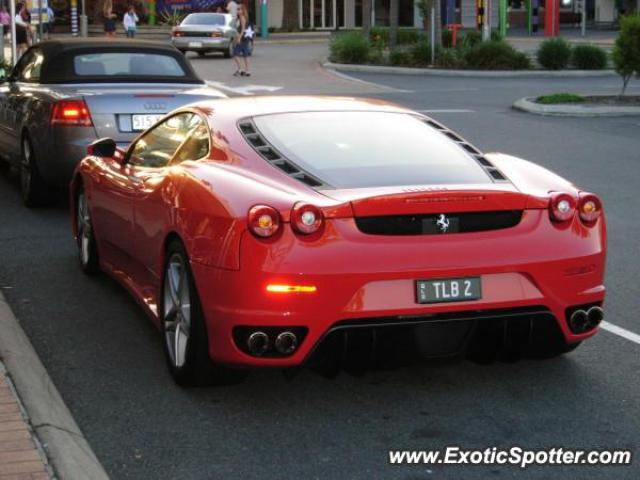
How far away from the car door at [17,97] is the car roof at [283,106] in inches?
210

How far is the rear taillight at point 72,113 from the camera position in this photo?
1114cm

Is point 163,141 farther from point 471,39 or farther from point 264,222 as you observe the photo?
point 471,39

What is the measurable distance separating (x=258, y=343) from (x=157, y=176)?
166 centimetres

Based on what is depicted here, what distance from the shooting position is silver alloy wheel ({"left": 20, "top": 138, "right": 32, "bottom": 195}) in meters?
11.9

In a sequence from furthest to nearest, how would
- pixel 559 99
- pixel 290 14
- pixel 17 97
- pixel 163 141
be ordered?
pixel 290 14 < pixel 559 99 < pixel 17 97 < pixel 163 141

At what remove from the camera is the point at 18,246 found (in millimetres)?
10234

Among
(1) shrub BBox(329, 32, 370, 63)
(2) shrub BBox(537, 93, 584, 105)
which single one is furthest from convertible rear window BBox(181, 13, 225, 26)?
(2) shrub BBox(537, 93, 584, 105)

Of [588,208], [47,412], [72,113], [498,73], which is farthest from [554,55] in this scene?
[47,412]

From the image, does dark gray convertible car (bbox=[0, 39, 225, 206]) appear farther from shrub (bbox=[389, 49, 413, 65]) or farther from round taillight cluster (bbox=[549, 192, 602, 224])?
shrub (bbox=[389, 49, 413, 65])

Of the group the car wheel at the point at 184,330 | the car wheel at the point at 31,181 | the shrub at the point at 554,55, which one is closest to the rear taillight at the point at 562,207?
the car wheel at the point at 184,330

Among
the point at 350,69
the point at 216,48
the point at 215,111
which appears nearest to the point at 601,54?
the point at 350,69

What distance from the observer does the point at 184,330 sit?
609 cm

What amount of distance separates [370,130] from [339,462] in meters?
2.22

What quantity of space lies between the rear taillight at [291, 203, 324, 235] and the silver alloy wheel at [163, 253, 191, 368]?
776mm
